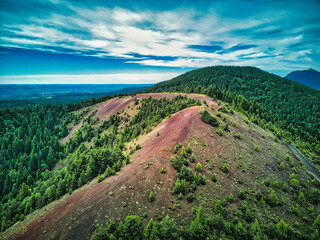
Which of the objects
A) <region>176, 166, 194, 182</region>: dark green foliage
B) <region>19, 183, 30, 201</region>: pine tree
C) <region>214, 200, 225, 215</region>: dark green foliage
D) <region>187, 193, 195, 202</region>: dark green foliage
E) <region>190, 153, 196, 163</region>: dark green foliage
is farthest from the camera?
<region>19, 183, 30, 201</region>: pine tree

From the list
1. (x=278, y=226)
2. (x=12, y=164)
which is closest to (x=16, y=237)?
(x=278, y=226)

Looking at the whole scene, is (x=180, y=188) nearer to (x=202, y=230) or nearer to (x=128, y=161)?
(x=202, y=230)

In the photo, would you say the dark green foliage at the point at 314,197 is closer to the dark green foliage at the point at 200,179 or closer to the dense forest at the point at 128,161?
the dense forest at the point at 128,161

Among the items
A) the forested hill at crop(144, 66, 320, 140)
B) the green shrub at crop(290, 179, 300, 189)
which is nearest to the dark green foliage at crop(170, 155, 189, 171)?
the green shrub at crop(290, 179, 300, 189)

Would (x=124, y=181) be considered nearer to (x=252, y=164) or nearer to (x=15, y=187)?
(x=252, y=164)

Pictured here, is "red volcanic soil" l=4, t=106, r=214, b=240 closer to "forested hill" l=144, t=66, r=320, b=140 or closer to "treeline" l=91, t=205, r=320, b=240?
"treeline" l=91, t=205, r=320, b=240

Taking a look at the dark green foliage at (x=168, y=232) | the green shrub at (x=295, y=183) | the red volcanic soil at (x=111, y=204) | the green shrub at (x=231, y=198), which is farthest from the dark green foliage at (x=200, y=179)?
the green shrub at (x=295, y=183)
